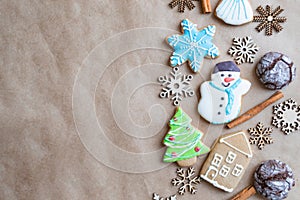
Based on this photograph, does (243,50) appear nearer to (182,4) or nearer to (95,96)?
(182,4)

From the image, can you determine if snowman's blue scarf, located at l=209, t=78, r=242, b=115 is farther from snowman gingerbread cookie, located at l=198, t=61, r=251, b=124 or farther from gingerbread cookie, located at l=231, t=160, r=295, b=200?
gingerbread cookie, located at l=231, t=160, r=295, b=200

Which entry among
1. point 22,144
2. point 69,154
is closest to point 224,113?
point 69,154

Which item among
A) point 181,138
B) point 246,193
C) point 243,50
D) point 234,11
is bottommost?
point 246,193

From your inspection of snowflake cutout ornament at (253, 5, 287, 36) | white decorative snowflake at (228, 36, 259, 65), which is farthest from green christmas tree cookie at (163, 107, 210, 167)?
snowflake cutout ornament at (253, 5, 287, 36)

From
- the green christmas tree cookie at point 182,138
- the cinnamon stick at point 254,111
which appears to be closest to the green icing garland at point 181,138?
the green christmas tree cookie at point 182,138

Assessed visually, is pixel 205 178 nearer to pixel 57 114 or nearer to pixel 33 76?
pixel 57 114

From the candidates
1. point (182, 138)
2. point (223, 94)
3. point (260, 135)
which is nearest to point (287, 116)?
point (260, 135)
